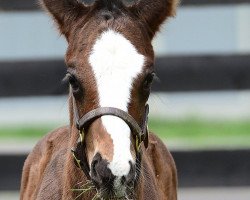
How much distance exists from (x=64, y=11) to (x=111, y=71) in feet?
2.01

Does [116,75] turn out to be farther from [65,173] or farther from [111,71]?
[65,173]

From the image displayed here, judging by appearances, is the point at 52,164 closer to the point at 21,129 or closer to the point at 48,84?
the point at 48,84

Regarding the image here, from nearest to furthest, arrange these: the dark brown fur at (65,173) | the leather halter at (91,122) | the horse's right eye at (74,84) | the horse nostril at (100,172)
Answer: the horse nostril at (100,172) → the leather halter at (91,122) → the horse's right eye at (74,84) → the dark brown fur at (65,173)

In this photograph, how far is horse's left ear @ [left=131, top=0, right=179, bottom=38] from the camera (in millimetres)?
4430

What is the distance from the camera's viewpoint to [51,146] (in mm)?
5410

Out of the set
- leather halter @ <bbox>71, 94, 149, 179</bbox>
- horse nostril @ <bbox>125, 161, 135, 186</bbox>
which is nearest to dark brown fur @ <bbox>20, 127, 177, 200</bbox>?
leather halter @ <bbox>71, 94, 149, 179</bbox>

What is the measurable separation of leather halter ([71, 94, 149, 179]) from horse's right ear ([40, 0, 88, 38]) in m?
0.42

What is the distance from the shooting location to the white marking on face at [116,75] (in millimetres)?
3877

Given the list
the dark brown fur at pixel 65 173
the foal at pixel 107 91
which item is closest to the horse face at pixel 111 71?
the foal at pixel 107 91

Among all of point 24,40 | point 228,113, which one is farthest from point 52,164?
point 228,113

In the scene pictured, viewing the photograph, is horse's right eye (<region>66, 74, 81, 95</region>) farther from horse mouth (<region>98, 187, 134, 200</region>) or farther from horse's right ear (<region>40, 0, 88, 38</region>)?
horse mouth (<region>98, 187, 134, 200</region>)

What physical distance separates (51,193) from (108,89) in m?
0.97

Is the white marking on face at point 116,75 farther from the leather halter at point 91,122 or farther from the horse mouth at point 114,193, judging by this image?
the horse mouth at point 114,193

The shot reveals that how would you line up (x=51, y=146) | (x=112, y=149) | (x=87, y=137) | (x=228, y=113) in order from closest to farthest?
(x=112, y=149) < (x=87, y=137) < (x=51, y=146) < (x=228, y=113)
